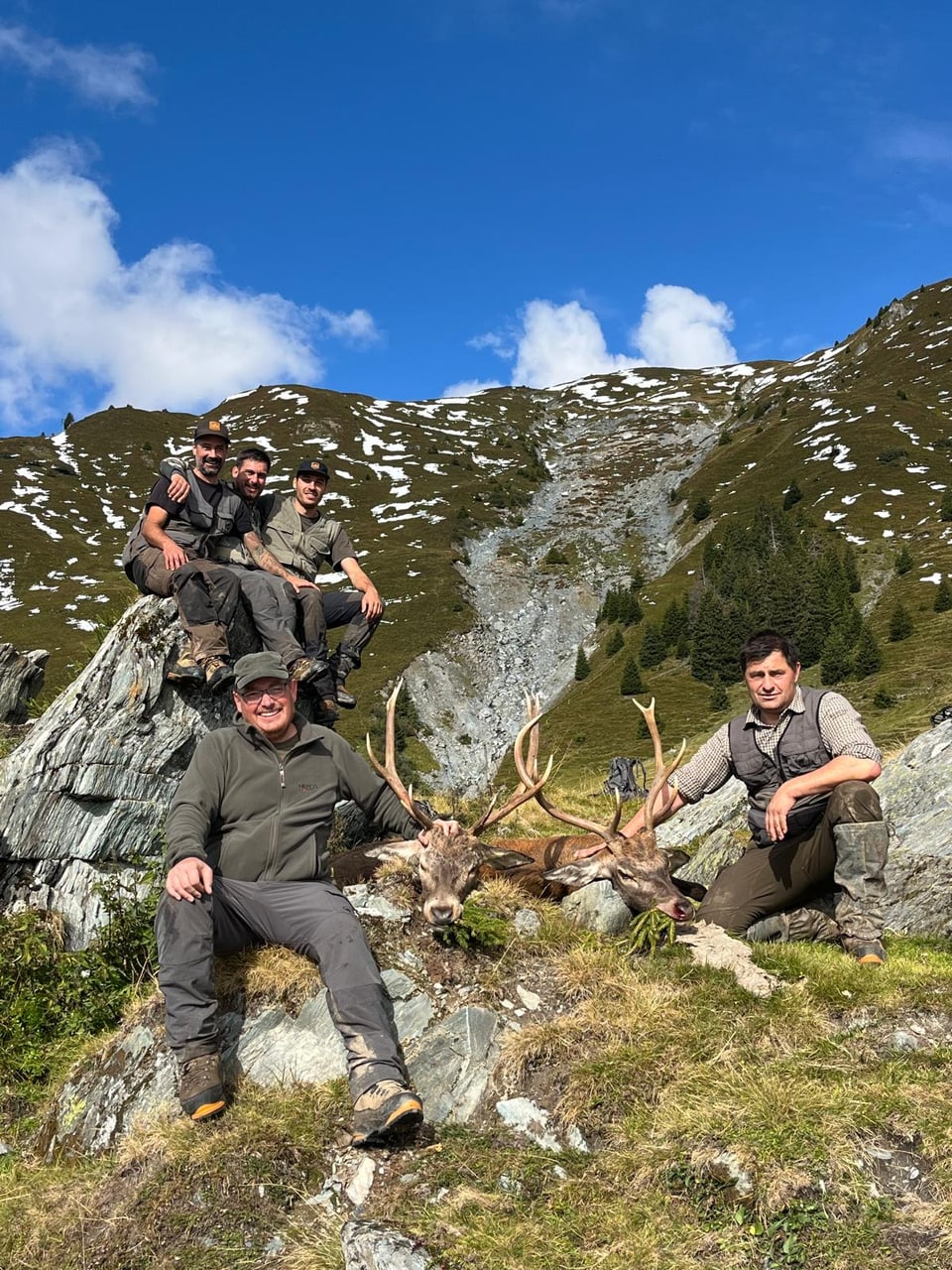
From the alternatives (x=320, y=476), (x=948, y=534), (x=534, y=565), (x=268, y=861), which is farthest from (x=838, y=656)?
(x=268, y=861)

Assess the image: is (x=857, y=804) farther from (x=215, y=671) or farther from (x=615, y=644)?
(x=615, y=644)

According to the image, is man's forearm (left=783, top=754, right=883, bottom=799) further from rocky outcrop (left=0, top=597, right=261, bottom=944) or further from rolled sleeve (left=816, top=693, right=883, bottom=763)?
rocky outcrop (left=0, top=597, right=261, bottom=944)

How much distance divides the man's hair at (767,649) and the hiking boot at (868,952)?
258cm

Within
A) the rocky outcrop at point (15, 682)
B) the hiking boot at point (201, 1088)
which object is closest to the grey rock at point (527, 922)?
the hiking boot at point (201, 1088)

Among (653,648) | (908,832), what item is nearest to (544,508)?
(653,648)

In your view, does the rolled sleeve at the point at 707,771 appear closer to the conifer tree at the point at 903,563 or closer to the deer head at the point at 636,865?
the deer head at the point at 636,865

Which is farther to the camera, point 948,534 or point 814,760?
point 948,534

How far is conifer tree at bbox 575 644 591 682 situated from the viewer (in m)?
71.6

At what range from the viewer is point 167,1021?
5.69 meters

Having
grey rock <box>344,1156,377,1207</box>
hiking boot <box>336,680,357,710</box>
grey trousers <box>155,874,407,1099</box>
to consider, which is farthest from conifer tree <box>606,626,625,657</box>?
grey rock <box>344,1156,377,1207</box>

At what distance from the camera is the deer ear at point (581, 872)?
28.0 feet

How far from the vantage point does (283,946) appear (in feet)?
21.6

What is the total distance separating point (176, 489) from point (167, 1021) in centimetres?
648

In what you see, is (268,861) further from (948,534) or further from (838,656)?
(948,534)
